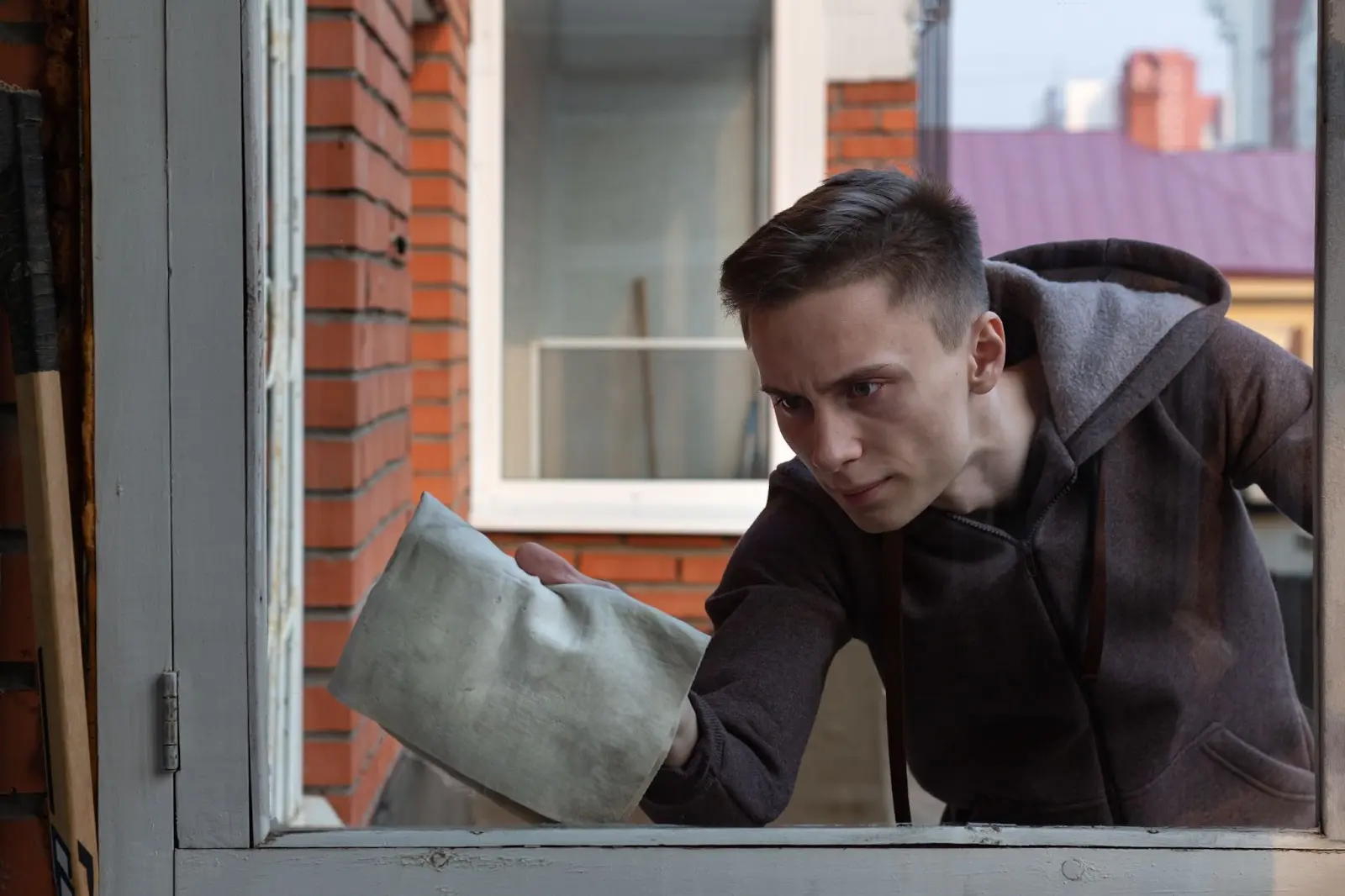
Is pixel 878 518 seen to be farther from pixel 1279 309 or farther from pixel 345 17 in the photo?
pixel 345 17

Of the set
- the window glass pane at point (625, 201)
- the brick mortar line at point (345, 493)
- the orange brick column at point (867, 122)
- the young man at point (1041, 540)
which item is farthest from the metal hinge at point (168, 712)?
the window glass pane at point (625, 201)

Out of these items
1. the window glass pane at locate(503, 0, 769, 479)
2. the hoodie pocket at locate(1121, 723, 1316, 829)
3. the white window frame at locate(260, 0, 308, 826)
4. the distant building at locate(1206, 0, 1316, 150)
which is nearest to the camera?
the distant building at locate(1206, 0, 1316, 150)

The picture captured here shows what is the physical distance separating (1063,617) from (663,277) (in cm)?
160

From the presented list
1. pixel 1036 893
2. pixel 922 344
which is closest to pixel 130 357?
pixel 922 344

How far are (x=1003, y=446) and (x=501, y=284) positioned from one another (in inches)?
59.3

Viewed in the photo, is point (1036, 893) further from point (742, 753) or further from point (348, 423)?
point (348, 423)

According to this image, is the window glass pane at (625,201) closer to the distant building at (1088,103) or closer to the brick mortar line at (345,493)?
the brick mortar line at (345,493)

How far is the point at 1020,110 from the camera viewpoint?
117cm

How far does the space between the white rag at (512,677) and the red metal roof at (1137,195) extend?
52 cm

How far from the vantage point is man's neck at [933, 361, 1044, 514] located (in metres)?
1.08

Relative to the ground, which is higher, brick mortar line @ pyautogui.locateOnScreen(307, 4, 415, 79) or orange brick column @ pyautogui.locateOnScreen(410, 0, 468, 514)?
brick mortar line @ pyautogui.locateOnScreen(307, 4, 415, 79)

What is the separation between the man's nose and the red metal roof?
25 centimetres

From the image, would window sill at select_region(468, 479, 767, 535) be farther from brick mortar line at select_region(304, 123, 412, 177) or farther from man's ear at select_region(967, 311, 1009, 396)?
man's ear at select_region(967, 311, 1009, 396)

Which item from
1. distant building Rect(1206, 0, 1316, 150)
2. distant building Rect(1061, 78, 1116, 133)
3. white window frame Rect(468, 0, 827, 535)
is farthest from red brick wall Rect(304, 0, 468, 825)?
distant building Rect(1206, 0, 1316, 150)
